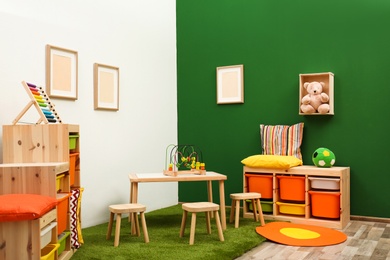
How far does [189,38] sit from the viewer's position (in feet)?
20.4

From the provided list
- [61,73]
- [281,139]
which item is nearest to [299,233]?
[281,139]

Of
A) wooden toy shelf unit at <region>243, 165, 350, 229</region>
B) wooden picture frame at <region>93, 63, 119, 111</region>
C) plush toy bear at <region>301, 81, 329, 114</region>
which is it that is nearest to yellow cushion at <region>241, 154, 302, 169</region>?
wooden toy shelf unit at <region>243, 165, 350, 229</region>

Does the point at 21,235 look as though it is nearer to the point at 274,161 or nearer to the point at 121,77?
the point at 121,77

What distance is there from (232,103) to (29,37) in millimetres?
2815

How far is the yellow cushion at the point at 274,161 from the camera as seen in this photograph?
4.96 meters

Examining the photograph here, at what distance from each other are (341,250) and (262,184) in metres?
1.49

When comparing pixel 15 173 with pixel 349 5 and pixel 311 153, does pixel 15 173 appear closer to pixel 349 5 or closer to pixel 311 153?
pixel 311 153

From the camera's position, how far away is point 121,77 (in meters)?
5.20

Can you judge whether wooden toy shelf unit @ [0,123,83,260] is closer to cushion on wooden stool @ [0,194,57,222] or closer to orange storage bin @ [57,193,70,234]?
orange storage bin @ [57,193,70,234]

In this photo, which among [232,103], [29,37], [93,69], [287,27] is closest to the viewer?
[29,37]

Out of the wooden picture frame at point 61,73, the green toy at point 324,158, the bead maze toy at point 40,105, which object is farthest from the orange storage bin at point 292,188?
the bead maze toy at point 40,105

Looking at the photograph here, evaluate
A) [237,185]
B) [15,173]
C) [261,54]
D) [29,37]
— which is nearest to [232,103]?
[261,54]

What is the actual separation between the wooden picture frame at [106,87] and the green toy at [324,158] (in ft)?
7.79

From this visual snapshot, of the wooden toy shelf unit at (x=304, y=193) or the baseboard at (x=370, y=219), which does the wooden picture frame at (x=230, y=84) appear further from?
the baseboard at (x=370, y=219)
